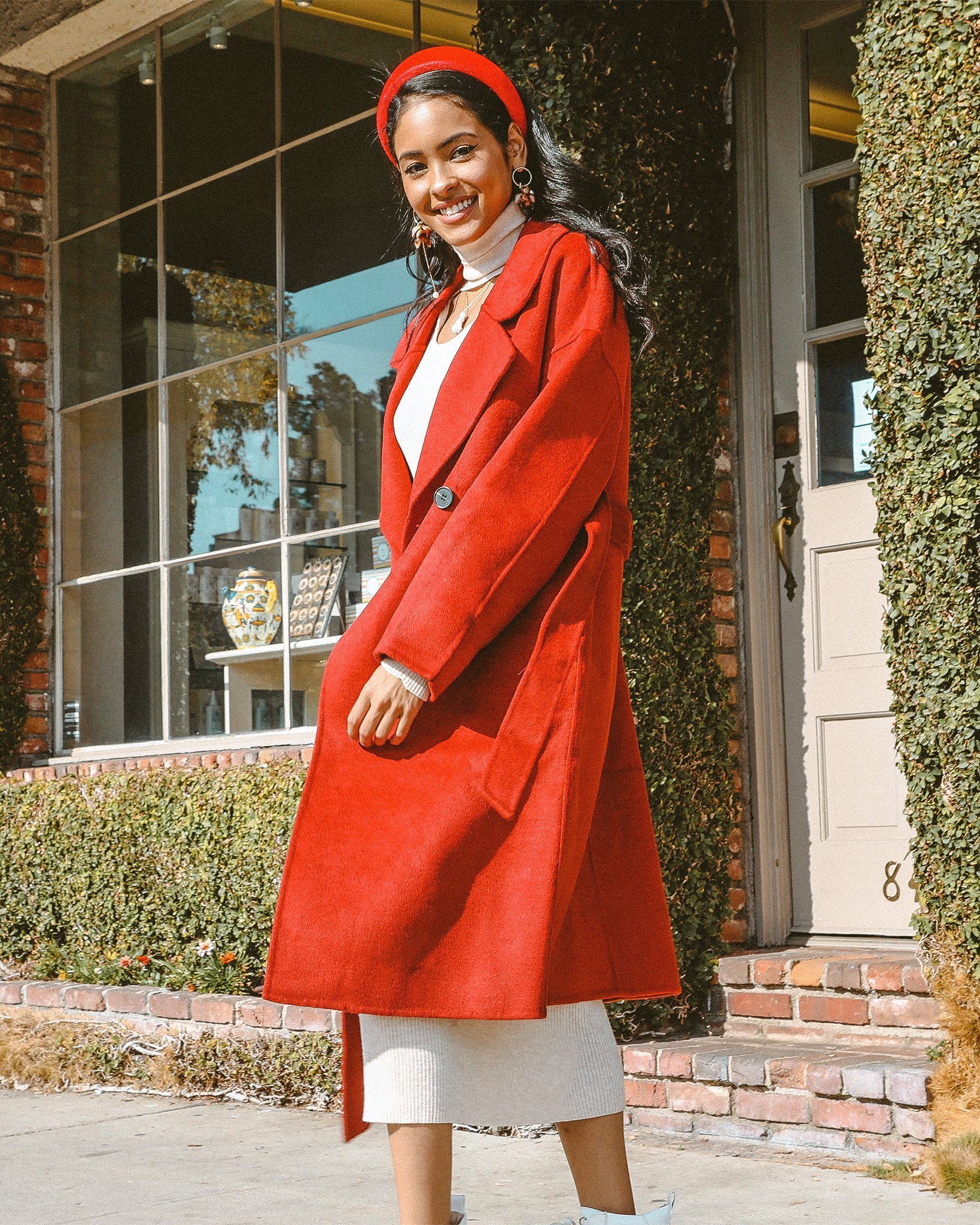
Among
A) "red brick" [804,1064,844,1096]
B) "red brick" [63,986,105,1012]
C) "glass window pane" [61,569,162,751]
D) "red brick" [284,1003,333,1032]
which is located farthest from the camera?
"glass window pane" [61,569,162,751]

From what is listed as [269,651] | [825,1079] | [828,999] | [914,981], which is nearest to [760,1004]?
[828,999]

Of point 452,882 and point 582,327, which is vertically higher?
point 582,327

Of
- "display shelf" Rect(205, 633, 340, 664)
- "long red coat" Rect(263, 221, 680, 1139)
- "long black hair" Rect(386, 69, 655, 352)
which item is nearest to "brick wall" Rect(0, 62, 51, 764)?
"display shelf" Rect(205, 633, 340, 664)

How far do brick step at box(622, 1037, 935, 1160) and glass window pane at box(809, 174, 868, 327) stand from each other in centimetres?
215

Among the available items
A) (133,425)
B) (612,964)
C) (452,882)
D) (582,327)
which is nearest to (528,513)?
(582,327)

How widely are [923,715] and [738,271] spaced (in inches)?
71.9

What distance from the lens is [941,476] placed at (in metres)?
3.37

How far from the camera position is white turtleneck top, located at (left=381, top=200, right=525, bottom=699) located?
88.3 inches

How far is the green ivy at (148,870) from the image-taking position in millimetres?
5094

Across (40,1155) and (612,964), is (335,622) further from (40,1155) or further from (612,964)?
(612,964)

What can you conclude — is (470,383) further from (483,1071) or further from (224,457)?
(224,457)

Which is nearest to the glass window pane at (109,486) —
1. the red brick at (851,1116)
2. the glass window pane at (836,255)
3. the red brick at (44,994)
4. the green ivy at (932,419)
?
the red brick at (44,994)

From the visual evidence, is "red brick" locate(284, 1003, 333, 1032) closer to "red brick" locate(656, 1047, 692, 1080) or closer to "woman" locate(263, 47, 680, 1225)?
"red brick" locate(656, 1047, 692, 1080)

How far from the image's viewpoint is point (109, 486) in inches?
285
